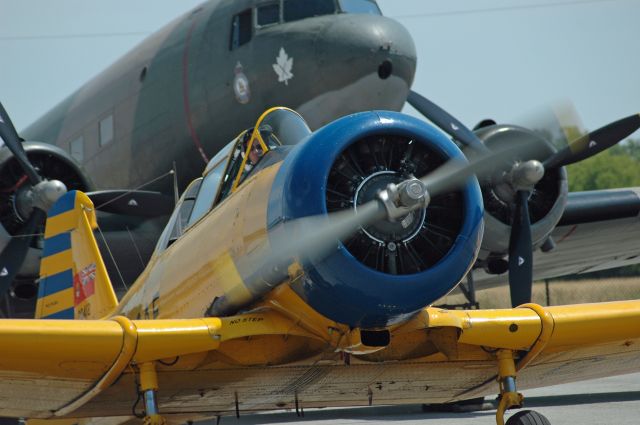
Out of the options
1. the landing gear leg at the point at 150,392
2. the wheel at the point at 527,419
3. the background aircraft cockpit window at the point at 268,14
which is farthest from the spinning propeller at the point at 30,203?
the wheel at the point at 527,419

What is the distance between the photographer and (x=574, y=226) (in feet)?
53.4

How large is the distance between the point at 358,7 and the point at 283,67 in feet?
4.62

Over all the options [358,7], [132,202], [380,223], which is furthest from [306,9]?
[380,223]

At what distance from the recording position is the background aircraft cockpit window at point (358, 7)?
1474cm

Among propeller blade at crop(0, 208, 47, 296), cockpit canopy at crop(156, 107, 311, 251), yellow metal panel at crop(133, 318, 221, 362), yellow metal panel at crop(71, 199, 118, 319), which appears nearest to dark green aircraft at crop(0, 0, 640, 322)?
propeller blade at crop(0, 208, 47, 296)

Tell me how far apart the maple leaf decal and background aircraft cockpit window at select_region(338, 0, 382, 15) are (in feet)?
3.45

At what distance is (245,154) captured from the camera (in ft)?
23.9

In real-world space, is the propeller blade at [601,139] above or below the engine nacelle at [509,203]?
above

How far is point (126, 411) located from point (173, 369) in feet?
2.91

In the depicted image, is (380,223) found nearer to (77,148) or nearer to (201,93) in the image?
(201,93)

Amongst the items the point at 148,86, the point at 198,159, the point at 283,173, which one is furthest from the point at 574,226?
the point at 283,173

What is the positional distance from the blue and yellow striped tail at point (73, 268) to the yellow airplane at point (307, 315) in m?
1.53

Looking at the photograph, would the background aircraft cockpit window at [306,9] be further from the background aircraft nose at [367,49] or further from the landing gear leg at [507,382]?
the landing gear leg at [507,382]

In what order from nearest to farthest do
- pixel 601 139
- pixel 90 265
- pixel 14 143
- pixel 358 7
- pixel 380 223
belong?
pixel 380 223
pixel 90 265
pixel 601 139
pixel 14 143
pixel 358 7
